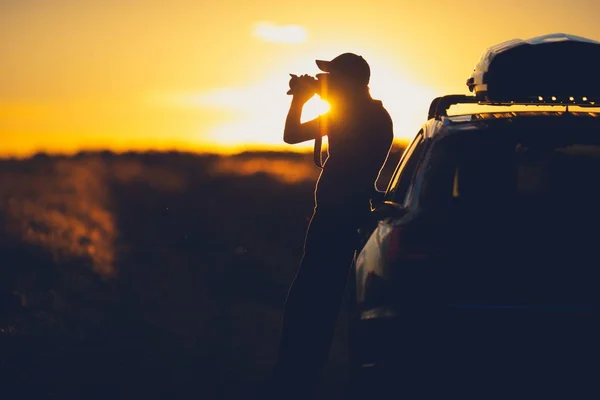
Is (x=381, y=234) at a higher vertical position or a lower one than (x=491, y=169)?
lower

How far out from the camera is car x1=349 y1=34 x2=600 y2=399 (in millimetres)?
5488

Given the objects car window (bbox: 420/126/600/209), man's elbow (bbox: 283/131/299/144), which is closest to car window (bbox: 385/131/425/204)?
car window (bbox: 420/126/600/209)

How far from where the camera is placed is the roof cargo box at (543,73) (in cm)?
716

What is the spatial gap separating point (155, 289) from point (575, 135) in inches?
281

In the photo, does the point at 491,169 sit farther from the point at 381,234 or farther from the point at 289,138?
the point at 289,138

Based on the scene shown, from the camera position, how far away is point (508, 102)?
24.1 feet

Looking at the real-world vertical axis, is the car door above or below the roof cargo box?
below

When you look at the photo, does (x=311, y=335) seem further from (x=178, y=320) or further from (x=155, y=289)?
(x=155, y=289)

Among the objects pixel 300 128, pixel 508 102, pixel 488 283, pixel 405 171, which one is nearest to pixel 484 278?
pixel 488 283

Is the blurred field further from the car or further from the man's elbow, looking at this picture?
the car

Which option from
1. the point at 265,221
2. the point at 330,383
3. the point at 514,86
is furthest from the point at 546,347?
the point at 265,221

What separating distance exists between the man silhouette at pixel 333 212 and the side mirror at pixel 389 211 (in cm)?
102

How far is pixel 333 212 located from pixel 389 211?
3.99ft

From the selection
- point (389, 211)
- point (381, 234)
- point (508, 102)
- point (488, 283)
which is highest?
point (508, 102)
